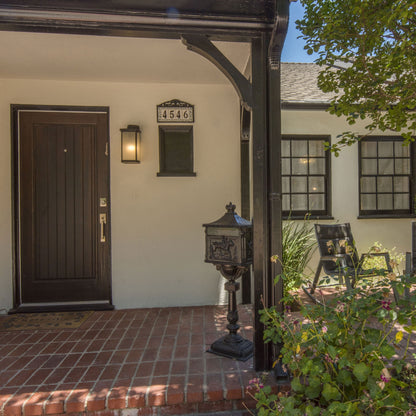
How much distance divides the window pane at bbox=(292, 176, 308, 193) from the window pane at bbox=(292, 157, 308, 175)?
8cm

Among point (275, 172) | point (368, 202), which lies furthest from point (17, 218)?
point (368, 202)

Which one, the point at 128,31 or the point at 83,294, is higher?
the point at 128,31

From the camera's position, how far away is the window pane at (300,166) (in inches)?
179

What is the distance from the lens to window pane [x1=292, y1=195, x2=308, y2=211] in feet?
14.9

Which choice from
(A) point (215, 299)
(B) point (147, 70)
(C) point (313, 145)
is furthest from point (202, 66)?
(A) point (215, 299)

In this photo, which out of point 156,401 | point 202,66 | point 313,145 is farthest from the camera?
point 313,145

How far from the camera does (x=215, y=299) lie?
3578mm

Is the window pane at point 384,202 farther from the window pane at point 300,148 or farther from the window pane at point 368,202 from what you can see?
the window pane at point 300,148

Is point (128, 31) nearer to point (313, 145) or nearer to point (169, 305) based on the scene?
point (169, 305)

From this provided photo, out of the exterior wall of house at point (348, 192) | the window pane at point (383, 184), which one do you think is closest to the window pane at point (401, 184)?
the window pane at point (383, 184)

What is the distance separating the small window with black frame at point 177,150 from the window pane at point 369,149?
9.37 feet

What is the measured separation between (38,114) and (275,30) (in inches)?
115

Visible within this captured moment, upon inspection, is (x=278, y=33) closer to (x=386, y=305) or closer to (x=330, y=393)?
(x=386, y=305)

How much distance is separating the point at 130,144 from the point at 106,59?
0.90m
